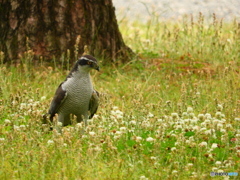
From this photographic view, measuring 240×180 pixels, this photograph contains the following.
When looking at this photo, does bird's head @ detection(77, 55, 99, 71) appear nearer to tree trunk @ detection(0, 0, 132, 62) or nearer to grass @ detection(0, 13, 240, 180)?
grass @ detection(0, 13, 240, 180)

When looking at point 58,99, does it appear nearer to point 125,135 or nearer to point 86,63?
point 86,63

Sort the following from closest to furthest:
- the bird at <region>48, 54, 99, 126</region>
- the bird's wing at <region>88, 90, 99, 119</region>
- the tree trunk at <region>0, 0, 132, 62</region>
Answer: the bird at <region>48, 54, 99, 126</region>, the bird's wing at <region>88, 90, 99, 119</region>, the tree trunk at <region>0, 0, 132, 62</region>

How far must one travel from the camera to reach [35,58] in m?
9.19

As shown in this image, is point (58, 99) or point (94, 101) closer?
point (58, 99)

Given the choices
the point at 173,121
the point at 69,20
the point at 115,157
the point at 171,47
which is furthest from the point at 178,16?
the point at 115,157

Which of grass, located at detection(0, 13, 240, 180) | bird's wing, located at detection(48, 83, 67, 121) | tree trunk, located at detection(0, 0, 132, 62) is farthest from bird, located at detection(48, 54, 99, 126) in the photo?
tree trunk, located at detection(0, 0, 132, 62)

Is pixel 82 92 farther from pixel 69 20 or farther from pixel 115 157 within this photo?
pixel 69 20

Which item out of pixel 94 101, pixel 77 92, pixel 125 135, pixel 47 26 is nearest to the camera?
pixel 125 135

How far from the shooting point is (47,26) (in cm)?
912

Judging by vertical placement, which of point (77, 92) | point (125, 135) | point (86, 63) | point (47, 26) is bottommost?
point (125, 135)

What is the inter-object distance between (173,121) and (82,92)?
1.10m

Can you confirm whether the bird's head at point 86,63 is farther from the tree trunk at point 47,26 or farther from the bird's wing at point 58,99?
the tree trunk at point 47,26

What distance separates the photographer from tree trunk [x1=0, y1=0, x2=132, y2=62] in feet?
29.9

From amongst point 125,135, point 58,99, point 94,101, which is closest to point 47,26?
point 94,101
